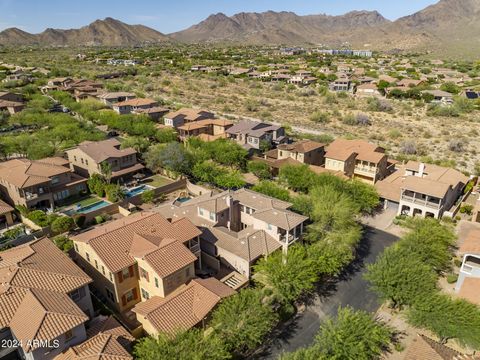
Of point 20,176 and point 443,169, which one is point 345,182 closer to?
point 443,169

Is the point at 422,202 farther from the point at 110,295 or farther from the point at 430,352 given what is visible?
the point at 110,295

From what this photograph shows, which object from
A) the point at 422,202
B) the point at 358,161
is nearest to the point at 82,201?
the point at 358,161

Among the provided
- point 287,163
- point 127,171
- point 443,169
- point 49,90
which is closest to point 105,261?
point 127,171

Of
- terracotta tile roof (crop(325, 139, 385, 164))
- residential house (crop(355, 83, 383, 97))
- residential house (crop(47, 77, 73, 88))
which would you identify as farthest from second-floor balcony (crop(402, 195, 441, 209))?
residential house (crop(47, 77, 73, 88))

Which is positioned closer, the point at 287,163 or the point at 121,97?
the point at 287,163

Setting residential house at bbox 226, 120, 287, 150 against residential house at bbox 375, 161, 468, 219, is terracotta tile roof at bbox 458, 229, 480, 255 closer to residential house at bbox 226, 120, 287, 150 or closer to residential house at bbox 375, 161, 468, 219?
residential house at bbox 375, 161, 468, 219
